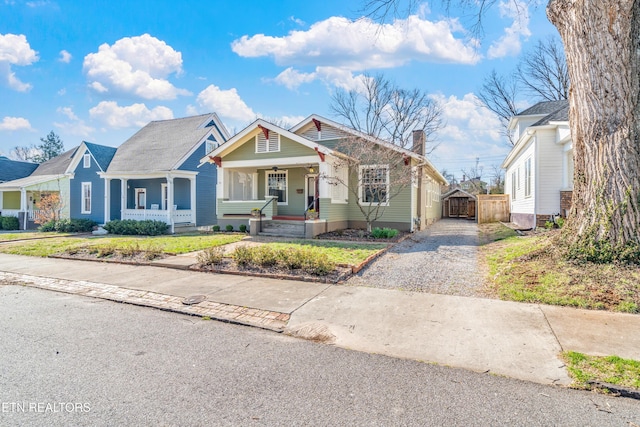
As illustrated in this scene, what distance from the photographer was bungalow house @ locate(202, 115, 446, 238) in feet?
45.8

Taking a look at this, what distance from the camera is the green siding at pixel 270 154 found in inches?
564

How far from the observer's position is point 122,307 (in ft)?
18.5

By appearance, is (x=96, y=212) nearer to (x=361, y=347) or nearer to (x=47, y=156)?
(x=361, y=347)

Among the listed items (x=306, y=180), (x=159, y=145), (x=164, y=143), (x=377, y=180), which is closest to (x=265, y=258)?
(x=377, y=180)

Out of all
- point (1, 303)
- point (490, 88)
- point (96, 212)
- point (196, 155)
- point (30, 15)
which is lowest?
point (1, 303)

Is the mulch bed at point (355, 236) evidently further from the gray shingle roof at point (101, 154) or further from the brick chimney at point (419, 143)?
the gray shingle roof at point (101, 154)

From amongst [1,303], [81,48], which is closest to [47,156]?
[81,48]

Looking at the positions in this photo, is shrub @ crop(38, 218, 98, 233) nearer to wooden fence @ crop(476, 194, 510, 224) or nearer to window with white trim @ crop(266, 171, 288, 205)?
window with white trim @ crop(266, 171, 288, 205)

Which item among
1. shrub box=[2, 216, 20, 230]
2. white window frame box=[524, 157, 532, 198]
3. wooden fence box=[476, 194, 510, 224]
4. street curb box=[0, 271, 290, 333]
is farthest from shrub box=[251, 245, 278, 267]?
shrub box=[2, 216, 20, 230]

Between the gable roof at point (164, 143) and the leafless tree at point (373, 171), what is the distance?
9846 mm

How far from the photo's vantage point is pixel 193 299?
232 inches

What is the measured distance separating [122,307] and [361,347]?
4.20 m

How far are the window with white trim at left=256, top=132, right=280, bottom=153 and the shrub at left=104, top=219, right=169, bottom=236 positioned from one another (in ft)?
23.5

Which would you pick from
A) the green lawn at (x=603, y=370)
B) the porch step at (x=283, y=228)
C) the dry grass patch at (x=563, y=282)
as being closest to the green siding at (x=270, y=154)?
the porch step at (x=283, y=228)
